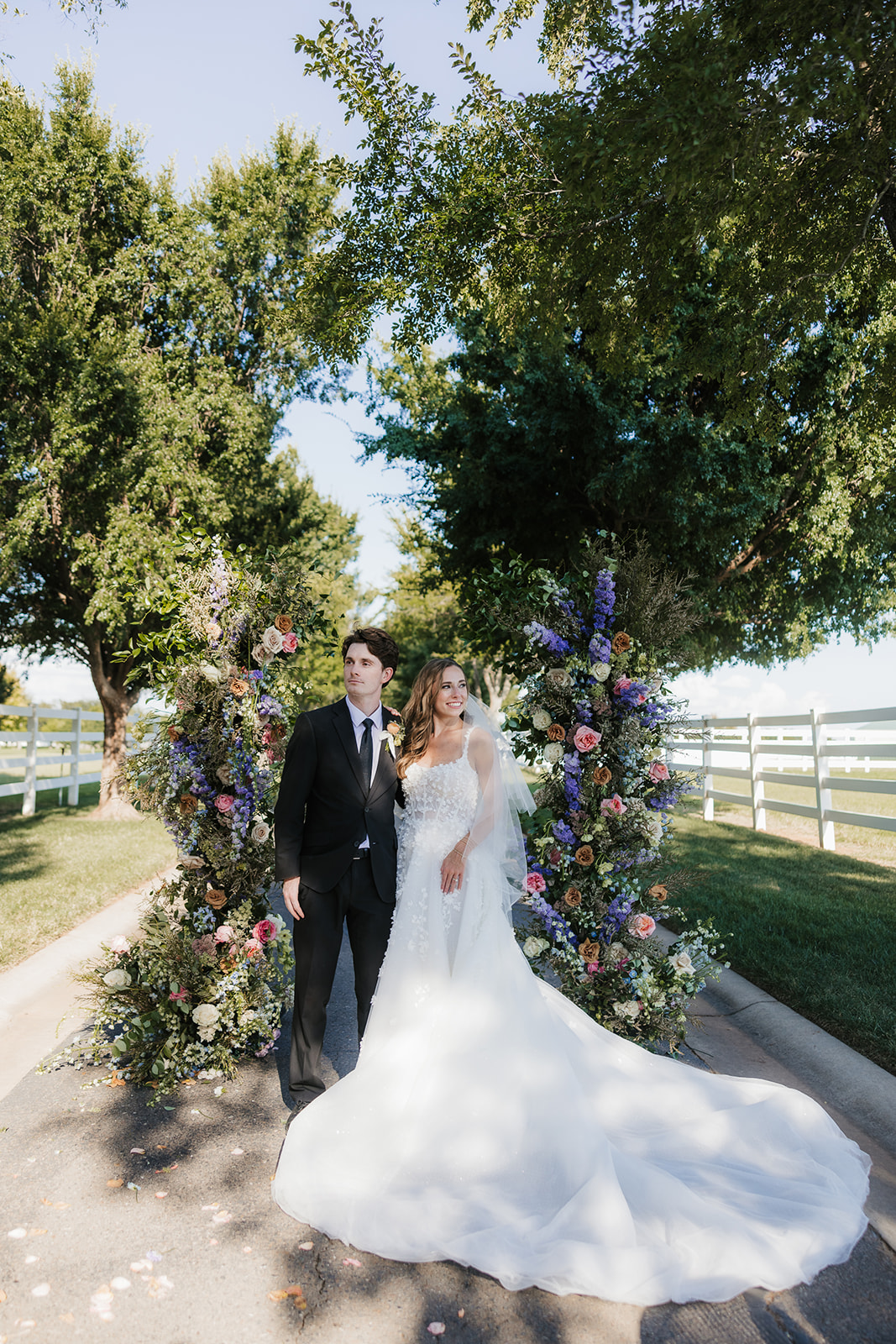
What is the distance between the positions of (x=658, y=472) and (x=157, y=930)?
37.2ft

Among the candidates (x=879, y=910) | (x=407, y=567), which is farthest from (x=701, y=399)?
(x=407, y=567)

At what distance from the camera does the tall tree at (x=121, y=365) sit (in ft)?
47.0

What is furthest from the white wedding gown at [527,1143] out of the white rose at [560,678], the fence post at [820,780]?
the fence post at [820,780]

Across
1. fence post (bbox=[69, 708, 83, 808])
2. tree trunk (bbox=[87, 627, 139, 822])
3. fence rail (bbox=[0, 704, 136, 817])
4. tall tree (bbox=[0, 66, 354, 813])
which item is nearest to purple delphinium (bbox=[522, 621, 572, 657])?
tall tree (bbox=[0, 66, 354, 813])

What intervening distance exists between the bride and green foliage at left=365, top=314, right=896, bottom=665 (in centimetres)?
1006

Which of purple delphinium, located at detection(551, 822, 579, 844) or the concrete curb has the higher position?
purple delphinium, located at detection(551, 822, 579, 844)

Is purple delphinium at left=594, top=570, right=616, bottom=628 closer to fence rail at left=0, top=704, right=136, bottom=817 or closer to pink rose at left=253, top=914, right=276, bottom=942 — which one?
pink rose at left=253, top=914, right=276, bottom=942

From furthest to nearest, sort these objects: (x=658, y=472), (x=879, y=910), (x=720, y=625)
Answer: (x=720, y=625)
(x=658, y=472)
(x=879, y=910)

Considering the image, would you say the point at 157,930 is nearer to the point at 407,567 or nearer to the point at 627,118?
the point at 627,118

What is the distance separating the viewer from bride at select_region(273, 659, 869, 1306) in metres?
3.12

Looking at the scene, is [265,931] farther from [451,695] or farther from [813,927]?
[813,927]

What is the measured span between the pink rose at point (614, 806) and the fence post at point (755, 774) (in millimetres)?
10180

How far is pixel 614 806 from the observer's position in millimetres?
5172

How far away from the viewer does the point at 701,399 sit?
15531 millimetres
